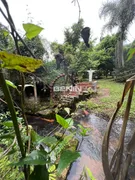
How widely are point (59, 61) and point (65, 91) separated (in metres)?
1.77

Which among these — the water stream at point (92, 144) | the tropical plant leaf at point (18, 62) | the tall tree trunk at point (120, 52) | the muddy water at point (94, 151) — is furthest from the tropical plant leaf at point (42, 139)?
the tall tree trunk at point (120, 52)

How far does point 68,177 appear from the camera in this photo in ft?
5.25

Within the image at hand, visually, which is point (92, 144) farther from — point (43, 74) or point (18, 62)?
point (18, 62)

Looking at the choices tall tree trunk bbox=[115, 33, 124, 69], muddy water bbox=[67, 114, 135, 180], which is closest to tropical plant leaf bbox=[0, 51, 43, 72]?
muddy water bbox=[67, 114, 135, 180]

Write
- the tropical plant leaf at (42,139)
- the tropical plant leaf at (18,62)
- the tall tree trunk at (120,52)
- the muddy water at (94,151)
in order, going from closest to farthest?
1. the tropical plant leaf at (18,62)
2. the tropical plant leaf at (42,139)
3. the muddy water at (94,151)
4. the tall tree trunk at (120,52)

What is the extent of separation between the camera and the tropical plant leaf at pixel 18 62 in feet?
0.55

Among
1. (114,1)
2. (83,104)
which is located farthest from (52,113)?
(114,1)

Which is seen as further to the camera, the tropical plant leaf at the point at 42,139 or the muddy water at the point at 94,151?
the muddy water at the point at 94,151

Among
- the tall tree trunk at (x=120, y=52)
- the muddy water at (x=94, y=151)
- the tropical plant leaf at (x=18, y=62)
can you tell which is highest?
the tall tree trunk at (x=120, y=52)

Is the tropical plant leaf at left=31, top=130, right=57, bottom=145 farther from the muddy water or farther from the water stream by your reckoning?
the muddy water

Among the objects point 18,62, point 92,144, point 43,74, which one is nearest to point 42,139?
point 18,62

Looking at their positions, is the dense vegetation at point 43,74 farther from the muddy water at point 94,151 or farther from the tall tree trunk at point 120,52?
the muddy water at point 94,151

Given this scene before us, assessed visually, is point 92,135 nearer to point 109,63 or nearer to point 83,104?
point 83,104

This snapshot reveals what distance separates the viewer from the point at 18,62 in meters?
0.18
